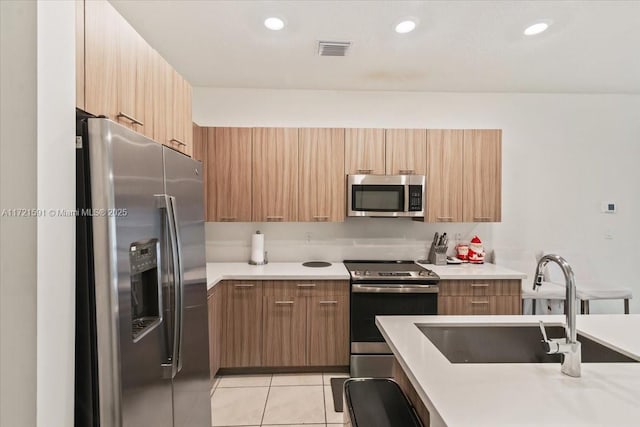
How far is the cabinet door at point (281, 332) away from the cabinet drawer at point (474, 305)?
123cm

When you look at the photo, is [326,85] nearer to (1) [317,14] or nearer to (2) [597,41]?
(1) [317,14]

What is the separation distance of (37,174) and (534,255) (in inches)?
162

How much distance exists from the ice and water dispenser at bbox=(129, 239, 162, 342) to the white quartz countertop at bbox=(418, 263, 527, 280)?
2.30 metres

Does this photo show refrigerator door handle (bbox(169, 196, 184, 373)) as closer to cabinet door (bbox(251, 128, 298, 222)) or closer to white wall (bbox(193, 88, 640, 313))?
cabinet door (bbox(251, 128, 298, 222))

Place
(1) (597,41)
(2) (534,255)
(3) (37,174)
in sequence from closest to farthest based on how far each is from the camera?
(3) (37,174) < (1) (597,41) < (2) (534,255)

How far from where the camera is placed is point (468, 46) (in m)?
2.53

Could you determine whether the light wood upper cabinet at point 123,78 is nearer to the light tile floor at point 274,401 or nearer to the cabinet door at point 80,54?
the cabinet door at point 80,54

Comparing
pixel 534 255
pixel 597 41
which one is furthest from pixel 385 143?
pixel 534 255

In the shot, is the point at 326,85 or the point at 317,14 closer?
the point at 317,14

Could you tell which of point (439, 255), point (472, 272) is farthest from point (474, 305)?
point (439, 255)

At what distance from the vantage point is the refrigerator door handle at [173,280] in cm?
128

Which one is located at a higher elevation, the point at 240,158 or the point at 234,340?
the point at 240,158

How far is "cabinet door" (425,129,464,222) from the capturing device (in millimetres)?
3135

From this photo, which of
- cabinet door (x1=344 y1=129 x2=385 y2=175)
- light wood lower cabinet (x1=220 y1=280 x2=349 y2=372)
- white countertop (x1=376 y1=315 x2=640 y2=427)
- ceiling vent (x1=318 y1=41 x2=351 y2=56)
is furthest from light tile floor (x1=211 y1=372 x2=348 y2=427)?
ceiling vent (x1=318 y1=41 x2=351 y2=56)
